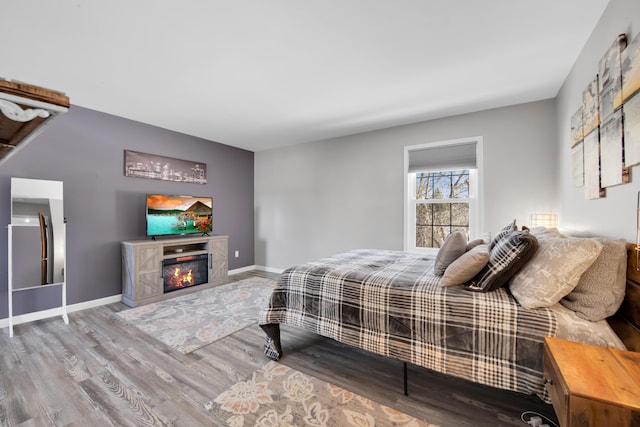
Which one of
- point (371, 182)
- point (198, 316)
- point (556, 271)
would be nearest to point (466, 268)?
point (556, 271)

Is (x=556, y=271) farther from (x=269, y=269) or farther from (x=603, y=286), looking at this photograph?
(x=269, y=269)

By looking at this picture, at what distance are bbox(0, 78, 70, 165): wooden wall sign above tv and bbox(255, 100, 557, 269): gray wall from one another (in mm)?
3805

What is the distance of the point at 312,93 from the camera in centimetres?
295

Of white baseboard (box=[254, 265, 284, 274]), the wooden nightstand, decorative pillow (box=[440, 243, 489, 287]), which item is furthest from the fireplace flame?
the wooden nightstand

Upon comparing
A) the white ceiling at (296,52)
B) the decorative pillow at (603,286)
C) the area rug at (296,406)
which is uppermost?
the white ceiling at (296,52)

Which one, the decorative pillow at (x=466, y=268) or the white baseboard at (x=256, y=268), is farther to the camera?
the white baseboard at (x=256, y=268)

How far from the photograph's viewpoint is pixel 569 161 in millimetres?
2520

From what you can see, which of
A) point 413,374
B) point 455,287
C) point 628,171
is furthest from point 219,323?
point 628,171

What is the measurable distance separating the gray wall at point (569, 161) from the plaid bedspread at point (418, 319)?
31.8 inches

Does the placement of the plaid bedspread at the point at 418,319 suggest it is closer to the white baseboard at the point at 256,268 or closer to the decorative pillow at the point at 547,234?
the decorative pillow at the point at 547,234

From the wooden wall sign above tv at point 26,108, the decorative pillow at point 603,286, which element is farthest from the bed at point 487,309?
the wooden wall sign above tv at point 26,108

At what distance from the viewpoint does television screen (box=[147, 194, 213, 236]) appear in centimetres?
378

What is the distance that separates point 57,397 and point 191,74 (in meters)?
2.74

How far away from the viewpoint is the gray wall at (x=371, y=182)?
10.3ft
